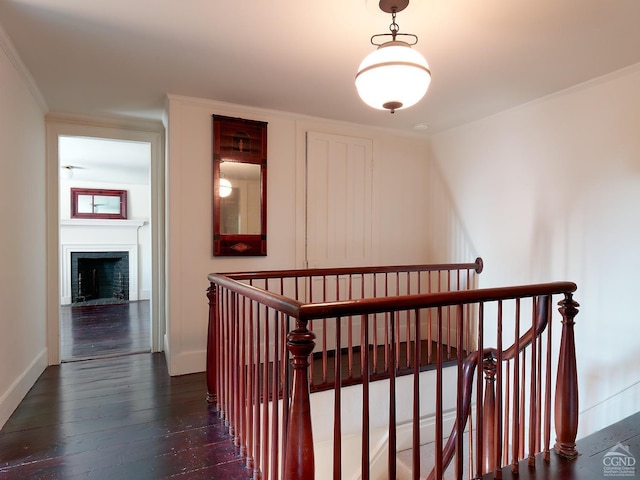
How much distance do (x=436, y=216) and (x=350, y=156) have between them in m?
1.28

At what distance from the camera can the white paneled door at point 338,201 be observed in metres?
3.88

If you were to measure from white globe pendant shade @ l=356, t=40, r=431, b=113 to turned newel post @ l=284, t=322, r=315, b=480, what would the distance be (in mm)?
1259

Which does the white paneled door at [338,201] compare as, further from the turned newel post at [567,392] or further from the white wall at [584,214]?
the turned newel post at [567,392]

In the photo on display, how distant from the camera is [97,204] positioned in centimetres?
703

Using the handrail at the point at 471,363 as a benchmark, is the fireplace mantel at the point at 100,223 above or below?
above

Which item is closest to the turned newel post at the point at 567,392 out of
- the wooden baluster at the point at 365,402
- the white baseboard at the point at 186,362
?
the wooden baluster at the point at 365,402

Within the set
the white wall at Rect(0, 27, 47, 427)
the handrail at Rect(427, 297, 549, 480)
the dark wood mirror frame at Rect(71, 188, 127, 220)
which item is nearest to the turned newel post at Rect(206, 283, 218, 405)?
the white wall at Rect(0, 27, 47, 427)

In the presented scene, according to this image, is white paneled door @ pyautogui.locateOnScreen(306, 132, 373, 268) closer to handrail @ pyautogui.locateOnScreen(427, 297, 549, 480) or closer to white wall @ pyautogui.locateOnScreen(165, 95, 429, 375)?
white wall @ pyautogui.locateOnScreen(165, 95, 429, 375)

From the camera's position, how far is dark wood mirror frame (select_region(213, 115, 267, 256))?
3.43 meters

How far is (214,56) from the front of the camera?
8.38 ft

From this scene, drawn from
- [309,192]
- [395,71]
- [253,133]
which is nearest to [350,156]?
[309,192]

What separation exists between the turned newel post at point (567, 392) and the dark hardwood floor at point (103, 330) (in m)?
3.71

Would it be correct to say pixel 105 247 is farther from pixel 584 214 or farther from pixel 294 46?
pixel 584 214

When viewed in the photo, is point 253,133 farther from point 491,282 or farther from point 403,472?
point 403,472
